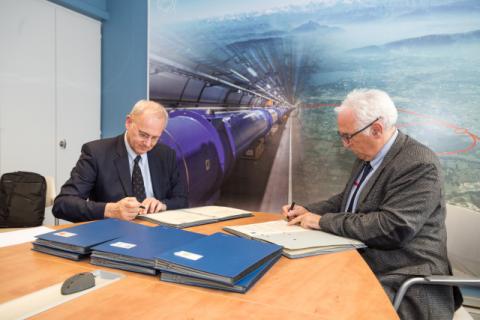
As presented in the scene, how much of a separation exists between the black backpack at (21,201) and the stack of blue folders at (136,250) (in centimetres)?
157

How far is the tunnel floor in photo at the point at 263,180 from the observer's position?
344cm

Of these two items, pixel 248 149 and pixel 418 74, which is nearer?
pixel 418 74

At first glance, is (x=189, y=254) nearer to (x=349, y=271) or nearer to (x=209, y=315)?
(x=209, y=315)

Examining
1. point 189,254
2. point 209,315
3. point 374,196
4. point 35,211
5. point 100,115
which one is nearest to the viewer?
point 209,315

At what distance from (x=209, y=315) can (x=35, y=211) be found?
7.18 ft

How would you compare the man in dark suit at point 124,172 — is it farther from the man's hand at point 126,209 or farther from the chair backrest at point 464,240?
the chair backrest at point 464,240

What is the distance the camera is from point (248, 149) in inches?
142

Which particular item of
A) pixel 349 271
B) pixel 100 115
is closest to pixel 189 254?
pixel 349 271

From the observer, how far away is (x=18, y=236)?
1.52 metres

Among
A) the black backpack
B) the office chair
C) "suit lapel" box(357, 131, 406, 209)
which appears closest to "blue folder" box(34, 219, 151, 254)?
"suit lapel" box(357, 131, 406, 209)

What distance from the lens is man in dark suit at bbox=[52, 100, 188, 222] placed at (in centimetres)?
204

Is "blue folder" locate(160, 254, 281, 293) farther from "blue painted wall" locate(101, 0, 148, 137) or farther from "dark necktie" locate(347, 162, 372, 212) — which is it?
"blue painted wall" locate(101, 0, 148, 137)

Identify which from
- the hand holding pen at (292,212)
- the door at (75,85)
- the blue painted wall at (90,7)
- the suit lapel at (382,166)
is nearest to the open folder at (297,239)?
the hand holding pen at (292,212)

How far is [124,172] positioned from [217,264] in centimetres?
127
